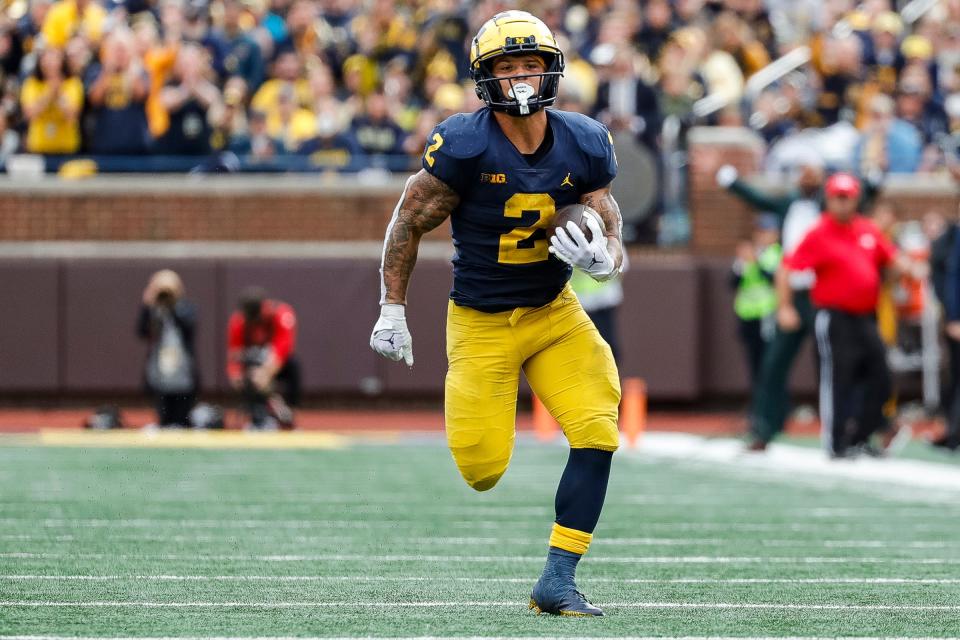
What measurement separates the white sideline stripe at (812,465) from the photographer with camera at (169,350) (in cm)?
408

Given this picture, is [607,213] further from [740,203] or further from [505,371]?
[740,203]

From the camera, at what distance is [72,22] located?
58.3ft

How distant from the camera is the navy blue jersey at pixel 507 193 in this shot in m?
5.74

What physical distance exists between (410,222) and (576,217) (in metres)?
0.55

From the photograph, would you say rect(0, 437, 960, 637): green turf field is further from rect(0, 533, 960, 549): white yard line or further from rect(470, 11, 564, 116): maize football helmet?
rect(470, 11, 564, 116): maize football helmet

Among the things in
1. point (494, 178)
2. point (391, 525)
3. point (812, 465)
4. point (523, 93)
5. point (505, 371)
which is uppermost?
point (523, 93)

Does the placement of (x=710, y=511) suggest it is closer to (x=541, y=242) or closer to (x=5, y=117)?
(x=541, y=242)

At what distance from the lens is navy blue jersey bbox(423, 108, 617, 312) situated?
5.74 meters

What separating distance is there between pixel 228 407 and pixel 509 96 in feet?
40.5

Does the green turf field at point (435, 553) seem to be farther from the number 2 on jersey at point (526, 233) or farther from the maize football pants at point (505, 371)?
the number 2 on jersey at point (526, 233)

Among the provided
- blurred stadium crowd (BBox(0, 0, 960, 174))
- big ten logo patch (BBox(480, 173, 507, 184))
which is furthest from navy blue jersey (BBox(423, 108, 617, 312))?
blurred stadium crowd (BBox(0, 0, 960, 174))

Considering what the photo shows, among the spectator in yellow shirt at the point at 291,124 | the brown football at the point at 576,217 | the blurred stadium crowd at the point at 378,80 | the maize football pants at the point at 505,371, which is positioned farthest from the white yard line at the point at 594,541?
the spectator in yellow shirt at the point at 291,124

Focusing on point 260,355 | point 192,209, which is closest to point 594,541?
point 260,355

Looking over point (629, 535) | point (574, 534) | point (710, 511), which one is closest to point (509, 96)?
point (574, 534)
